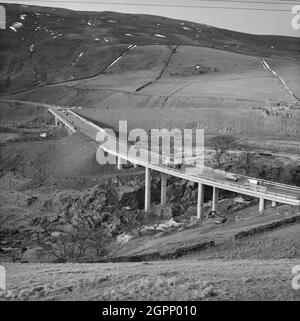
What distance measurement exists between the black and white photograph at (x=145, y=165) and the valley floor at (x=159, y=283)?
0.04m

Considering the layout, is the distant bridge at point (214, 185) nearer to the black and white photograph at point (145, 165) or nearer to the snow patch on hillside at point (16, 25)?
the black and white photograph at point (145, 165)

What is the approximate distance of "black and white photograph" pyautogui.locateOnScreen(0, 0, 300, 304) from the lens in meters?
8.50

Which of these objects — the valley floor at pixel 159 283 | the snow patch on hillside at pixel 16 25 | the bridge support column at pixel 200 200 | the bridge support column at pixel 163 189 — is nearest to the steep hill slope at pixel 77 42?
the snow patch on hillside at pixel 16 25

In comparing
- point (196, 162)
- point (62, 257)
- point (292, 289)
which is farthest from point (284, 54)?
point (292, 289)

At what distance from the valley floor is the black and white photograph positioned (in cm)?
4

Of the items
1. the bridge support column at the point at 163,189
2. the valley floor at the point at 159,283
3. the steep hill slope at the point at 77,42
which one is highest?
the steep hill slope at the point at 77,42

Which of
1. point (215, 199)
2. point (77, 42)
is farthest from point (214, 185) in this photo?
point (77, 42)

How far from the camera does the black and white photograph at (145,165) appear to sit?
27.9 feet

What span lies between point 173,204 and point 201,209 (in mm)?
2577

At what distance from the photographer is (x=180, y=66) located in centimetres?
5300

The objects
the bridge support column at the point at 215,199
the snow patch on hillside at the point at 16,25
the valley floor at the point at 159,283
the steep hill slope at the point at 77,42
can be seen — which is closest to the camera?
the valley floor at the point at 159,283

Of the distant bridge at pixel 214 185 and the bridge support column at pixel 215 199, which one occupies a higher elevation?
the distant bridge at pixel 214 185

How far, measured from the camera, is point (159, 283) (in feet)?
26.4

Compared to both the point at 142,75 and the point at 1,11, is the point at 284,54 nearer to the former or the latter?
the point at 142,75
